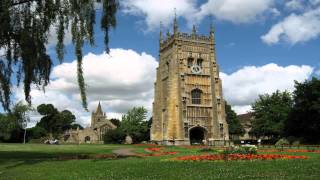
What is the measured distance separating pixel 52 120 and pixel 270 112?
69.2 m

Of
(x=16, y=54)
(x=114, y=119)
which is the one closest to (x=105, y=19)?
(x=16, y=54)

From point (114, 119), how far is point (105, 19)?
12565 centimetres

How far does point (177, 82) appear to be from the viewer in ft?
214

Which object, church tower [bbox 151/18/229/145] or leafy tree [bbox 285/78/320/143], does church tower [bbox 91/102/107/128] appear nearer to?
church tower [bbox 151/18/229/145]

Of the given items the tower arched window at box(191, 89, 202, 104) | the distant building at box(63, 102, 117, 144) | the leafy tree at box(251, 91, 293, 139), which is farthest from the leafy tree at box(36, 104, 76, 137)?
the leafy tree at box(251, 91, 293, 139)

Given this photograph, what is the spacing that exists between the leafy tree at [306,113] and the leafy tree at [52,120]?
255ft

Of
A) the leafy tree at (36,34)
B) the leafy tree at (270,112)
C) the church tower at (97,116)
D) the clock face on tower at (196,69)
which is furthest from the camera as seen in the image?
the church tower at (97,116)

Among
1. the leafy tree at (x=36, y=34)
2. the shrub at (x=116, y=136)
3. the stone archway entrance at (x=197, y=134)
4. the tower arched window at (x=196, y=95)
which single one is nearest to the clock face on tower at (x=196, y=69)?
the tower arched window at (x=196, y=95)

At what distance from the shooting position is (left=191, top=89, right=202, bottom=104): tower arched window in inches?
2628

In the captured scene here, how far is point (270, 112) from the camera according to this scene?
7181 cm

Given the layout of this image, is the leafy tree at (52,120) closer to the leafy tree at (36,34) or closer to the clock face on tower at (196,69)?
the clock face on tower at (196,69)

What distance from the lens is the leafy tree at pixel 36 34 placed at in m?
16.8

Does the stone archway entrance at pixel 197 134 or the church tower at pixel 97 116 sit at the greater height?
the church tower at pixel 97 116

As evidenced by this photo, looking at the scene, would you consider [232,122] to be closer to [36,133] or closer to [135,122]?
[135,122]
